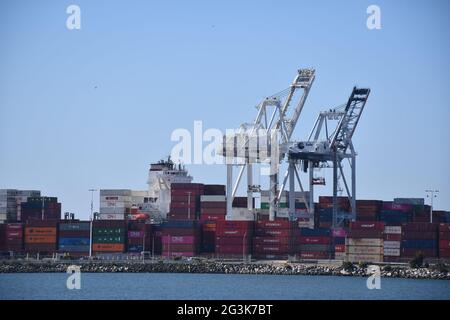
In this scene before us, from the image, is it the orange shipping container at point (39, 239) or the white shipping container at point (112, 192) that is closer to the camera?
the orange shipping container at point (39, 239)

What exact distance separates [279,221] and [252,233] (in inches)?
91.1

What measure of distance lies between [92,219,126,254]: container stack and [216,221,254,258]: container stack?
9769 mm


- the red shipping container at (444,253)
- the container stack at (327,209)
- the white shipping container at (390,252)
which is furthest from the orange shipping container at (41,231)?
the red shipping container at (444,253)

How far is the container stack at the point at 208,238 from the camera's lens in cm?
10562

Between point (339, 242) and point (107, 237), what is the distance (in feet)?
63.5

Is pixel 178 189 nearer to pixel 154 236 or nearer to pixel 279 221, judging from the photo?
pixel 154 236

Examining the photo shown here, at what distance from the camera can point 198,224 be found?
105m

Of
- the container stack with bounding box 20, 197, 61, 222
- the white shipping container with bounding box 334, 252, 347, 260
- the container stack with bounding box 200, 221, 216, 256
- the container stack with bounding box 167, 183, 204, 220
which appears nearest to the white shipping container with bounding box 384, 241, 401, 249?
the white shipping container with bounding box 334, 252, 347, 260

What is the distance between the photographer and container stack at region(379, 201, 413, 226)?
106m

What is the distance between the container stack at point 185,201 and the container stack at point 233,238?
30.8 feet

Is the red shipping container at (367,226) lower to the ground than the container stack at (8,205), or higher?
lower

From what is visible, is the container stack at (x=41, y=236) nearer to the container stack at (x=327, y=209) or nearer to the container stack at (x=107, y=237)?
the container stack at (x=107, y=237)

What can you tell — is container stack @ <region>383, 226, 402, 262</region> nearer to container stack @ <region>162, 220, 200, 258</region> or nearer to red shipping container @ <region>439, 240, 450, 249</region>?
red shipping container @ <region>439, 240, 450, 249</region>
